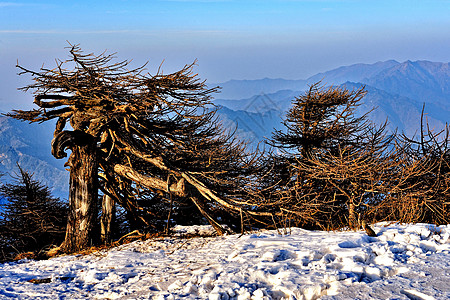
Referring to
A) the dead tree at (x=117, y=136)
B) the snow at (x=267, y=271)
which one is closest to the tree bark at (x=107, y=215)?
the dead tree at (x=117, y=136)

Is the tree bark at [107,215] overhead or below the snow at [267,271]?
below

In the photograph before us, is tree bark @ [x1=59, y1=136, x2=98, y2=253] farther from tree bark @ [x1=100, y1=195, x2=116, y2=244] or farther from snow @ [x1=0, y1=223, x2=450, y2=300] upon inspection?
snow @ [x1=0, y1=223, x2=450, y2=300]

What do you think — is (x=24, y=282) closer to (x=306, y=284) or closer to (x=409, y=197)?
(x=306, y=284)

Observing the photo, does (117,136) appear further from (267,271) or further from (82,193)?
(267,271)

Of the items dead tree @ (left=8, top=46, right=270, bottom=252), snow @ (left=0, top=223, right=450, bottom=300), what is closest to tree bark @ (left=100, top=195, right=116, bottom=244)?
dead tree @ (left=8, top=46, right=270, bottom=252)

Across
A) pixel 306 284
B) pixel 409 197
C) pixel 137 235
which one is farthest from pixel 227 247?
pixel 409 197

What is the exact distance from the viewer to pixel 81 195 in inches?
379

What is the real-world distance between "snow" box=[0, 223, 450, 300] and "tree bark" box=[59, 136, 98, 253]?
11.0 ft

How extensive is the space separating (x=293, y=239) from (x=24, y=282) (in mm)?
3942

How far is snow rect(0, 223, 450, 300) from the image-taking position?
13.5 ft

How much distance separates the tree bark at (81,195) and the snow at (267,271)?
11.0 feet

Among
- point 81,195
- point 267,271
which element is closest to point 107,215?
point 81,195

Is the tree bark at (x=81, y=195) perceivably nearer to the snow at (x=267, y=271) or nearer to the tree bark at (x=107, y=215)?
the tree bark at (x=107, y=215)

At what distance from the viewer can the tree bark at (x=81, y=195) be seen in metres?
9.54
